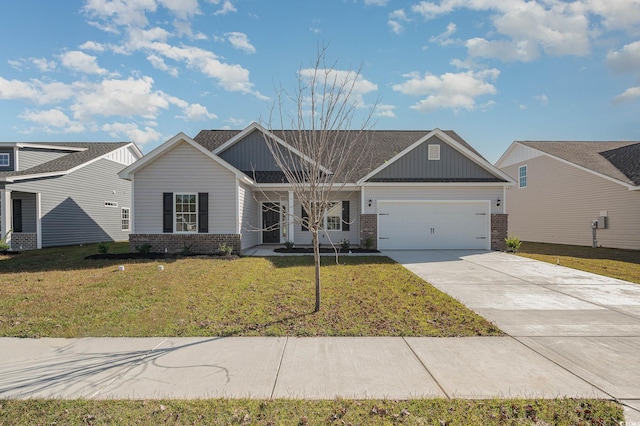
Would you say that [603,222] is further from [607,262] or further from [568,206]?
[607,262]

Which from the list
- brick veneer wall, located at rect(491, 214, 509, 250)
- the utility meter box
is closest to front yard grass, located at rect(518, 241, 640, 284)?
the utility meter box

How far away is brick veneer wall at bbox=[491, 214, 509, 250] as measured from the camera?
54.1ft

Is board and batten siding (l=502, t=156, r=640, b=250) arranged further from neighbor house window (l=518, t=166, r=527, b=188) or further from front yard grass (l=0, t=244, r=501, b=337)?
front yard grass (l=0, t=244, r=501, b=337)

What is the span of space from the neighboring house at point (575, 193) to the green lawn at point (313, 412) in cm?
1828

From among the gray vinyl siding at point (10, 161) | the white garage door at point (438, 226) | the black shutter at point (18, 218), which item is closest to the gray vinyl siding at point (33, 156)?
the gray vinyl siding at point (10, 161)

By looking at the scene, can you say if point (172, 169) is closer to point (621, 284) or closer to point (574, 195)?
point (621, 284)

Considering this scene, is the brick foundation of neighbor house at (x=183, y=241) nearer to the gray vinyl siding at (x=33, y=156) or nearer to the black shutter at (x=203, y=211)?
the black shutter at (x=203, y=211)

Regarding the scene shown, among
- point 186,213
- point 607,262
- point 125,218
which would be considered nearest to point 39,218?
point 125,218

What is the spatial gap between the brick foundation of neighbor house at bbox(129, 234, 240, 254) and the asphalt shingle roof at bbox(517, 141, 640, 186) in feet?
61.6

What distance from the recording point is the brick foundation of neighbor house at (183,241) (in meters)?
14.3

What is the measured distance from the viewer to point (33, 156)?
1966 cm

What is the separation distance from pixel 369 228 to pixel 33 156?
737 inches

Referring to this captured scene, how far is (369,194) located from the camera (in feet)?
53.9

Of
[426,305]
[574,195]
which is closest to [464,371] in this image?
[426,305]
